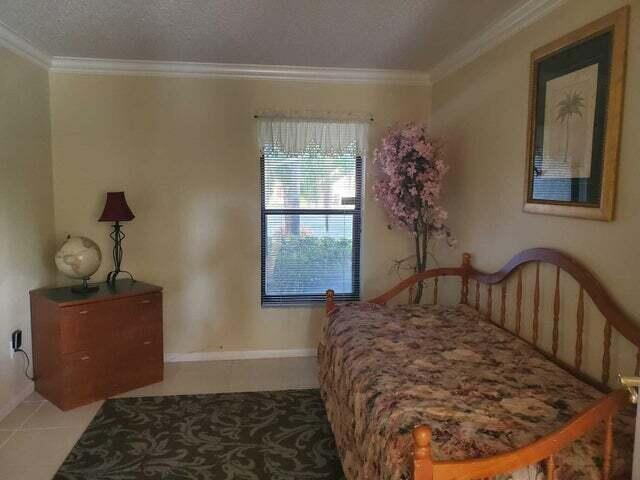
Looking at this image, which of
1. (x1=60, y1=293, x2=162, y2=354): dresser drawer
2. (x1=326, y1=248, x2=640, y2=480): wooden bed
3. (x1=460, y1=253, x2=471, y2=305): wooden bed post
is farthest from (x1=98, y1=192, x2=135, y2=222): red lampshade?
(x1=460, y1=253, x2=471, y2=305): wooden bed post

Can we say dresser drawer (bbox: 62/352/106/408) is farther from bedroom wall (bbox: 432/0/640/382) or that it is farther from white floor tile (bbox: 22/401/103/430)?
bedroom wall (bbox: 432/0/640/382)

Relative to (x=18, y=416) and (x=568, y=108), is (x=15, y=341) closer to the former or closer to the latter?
(x=18, y=416)

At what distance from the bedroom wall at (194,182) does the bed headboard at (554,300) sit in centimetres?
91

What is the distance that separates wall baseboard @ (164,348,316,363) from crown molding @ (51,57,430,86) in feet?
7.11

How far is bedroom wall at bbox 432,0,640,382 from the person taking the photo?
179 cm

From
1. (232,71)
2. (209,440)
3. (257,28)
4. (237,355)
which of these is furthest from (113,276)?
(257,28)

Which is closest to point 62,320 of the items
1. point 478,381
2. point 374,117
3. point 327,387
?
point 327,387

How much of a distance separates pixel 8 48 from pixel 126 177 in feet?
3.51

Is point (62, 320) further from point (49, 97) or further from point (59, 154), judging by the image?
point (49, 97)

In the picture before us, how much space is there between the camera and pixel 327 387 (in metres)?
2.58

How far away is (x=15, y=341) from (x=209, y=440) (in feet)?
4.69

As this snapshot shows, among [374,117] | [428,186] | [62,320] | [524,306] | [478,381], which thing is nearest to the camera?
[478,381]

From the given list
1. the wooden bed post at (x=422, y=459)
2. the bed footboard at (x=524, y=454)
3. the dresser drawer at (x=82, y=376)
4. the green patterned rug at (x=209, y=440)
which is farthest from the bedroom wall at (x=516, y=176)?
the dresser drawer at (x=82, y=376)

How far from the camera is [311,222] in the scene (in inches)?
150
